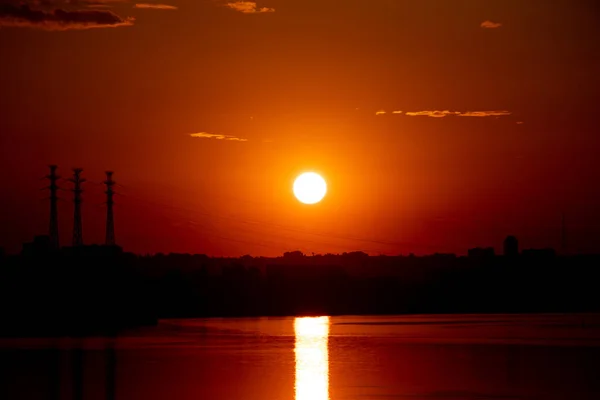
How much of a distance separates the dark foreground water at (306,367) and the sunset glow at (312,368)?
9 cm

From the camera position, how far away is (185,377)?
58500 millimetres

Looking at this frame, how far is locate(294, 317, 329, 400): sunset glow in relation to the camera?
49188mm

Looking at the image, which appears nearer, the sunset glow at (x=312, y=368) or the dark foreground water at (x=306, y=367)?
the sunset glow at (x=312, y=368)

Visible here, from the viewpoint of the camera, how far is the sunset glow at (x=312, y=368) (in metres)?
49.2

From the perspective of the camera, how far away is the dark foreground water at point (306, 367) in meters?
49.9

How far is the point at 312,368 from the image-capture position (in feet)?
208

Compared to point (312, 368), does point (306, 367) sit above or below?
above

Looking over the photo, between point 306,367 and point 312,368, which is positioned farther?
point 306,367

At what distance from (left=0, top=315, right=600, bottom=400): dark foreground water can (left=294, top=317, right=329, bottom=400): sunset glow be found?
0.30ft

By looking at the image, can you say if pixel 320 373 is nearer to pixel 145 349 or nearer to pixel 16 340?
pixel 145 349

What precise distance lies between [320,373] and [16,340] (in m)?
46.6

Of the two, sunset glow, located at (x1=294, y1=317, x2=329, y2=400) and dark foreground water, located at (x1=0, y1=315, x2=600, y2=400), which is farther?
dark foreground water, located at (x1=0, y1=315, x2=600, y2=400)

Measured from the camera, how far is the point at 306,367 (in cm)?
6431

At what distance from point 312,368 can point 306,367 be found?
1038 millimetres
